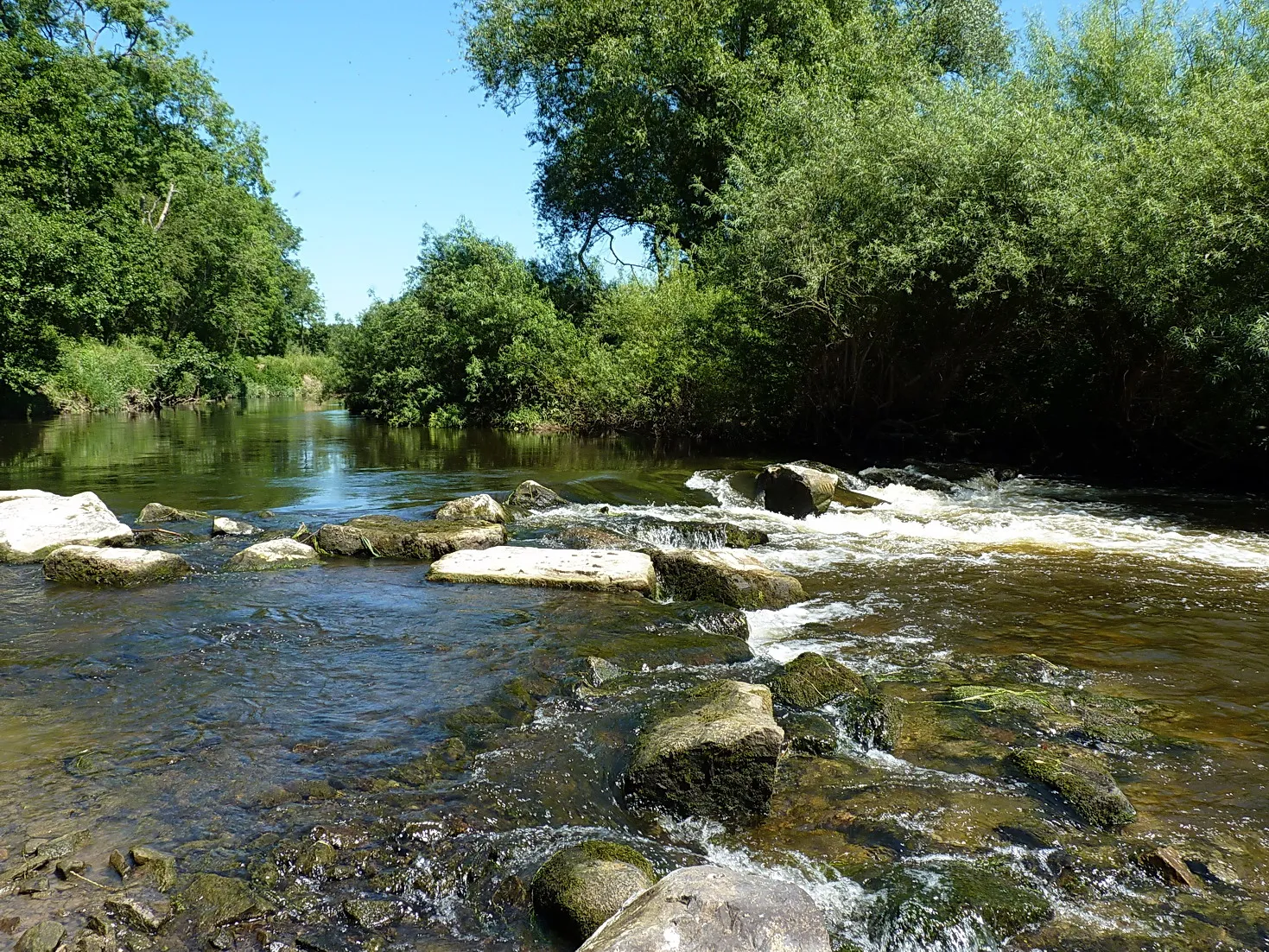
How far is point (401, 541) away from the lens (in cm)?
1100

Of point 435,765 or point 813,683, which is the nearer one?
point 435,765

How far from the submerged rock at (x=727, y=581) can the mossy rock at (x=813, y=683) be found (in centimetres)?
235

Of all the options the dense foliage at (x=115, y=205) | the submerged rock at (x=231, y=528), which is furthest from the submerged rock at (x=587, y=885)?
the dense foliage at (x=115, y=205)

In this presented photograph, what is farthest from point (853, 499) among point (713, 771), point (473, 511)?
point (713, 771)

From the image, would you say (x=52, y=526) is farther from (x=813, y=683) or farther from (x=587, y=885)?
(x=587, y=885)

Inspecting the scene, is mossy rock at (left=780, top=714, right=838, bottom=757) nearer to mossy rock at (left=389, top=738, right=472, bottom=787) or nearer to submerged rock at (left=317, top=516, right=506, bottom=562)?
mossy rock at (left=389, top=738, right=472, bottom=787)

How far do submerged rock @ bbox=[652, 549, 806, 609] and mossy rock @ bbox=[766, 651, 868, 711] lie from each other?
235 cm

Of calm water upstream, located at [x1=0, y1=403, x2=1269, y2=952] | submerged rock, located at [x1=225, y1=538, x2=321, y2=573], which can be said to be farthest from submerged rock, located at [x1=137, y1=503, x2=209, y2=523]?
submerged rock, located at [x1=225, y1=538, x2=321, y2=573]

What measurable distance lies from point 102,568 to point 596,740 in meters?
6.36

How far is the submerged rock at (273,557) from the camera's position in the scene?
10.1m

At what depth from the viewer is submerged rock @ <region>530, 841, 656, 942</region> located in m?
3.73

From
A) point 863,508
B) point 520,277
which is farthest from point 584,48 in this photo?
point 863,508

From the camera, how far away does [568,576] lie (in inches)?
365

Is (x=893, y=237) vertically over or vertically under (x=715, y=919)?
over
